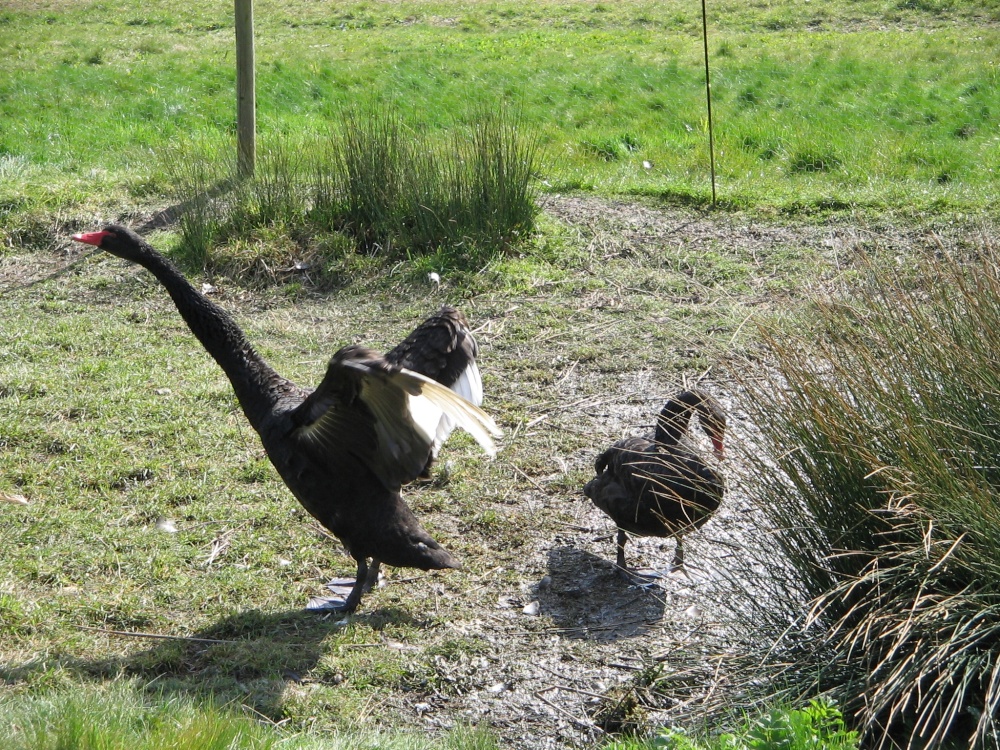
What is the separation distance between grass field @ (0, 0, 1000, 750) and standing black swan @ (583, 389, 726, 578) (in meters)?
0.23

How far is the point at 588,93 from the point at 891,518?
13.2m

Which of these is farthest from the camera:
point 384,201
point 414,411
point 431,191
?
point 384,201

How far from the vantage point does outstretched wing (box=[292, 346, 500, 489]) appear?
357cm

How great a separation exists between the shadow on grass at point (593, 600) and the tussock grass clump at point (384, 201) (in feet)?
13.0

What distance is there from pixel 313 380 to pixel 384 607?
2.36 metres

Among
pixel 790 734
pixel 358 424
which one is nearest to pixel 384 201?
pixel 358 424

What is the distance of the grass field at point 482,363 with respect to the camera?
12.4ft

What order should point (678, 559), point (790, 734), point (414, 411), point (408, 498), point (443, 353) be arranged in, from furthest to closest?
point (408, 498)
point (443, 353)
point (678, 559)
point (414, 411)
point (790, 734)

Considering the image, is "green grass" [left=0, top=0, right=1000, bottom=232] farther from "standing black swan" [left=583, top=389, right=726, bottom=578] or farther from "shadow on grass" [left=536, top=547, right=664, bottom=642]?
"shadow on grass" [left=536, top=547, right=664, bottom=642]

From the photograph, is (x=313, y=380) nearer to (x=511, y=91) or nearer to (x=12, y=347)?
(x=12, y=347)

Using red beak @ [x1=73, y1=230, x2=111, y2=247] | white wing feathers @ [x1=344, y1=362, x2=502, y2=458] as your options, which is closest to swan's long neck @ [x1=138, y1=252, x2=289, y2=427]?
red beak @ [x1=73, y1=230, x2=111, y2=247]

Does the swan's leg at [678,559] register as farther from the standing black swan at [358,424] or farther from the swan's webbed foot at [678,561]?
the standing black swan at [358,424]

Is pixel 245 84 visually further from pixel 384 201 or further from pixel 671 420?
pixel 671 420

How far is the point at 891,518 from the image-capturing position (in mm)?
3068
